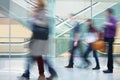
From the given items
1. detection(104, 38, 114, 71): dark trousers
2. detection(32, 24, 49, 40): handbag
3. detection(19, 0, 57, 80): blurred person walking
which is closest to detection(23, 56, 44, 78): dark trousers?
detection(19, 0, 57, 80): blurred person walking

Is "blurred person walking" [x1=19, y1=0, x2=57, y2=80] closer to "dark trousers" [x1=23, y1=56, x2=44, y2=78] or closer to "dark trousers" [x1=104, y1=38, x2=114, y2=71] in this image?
"dark trousers" [x1=23, y1=56, x2=44, y2=78]

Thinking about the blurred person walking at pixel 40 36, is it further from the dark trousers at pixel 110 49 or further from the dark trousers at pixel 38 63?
the dark trousers at pixel 110 49

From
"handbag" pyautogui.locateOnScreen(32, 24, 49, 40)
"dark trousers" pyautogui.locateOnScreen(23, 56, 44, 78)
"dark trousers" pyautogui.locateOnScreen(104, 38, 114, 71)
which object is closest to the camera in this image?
"handbag" pyautogui.locateOnScreen(32, 24, 49, 40)

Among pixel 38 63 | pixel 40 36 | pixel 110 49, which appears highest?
pixel 40 36

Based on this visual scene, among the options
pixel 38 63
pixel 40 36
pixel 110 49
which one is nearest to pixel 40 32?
pixel 40 36

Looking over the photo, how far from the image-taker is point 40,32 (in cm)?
823

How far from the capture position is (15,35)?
57.3 feet

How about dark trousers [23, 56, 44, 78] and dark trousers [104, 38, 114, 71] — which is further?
dark trousers [104, 38, 114, 71]

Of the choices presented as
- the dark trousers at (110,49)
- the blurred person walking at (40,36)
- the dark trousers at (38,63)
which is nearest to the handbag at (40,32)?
the blurred person walking at (40,36)

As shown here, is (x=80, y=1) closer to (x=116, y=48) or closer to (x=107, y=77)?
(x=116, y=48)

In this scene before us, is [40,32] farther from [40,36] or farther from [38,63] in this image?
[38,63]

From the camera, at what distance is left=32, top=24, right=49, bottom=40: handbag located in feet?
26.9

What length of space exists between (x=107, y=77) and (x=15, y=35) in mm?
8353

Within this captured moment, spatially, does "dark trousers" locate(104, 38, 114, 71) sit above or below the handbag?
below
